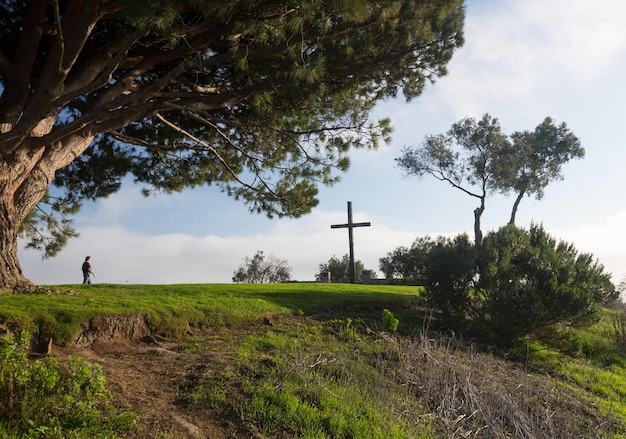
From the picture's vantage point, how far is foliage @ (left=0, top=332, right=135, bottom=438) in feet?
13.1

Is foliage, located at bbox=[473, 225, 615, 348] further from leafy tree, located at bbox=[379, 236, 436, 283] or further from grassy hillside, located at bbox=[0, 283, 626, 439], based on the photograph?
leafy tree, located at bbox=[379, 236, 436, 283]

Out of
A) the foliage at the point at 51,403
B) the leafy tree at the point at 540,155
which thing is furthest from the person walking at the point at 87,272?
the leafy tree at the point at 540,155

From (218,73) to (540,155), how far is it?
2387cm

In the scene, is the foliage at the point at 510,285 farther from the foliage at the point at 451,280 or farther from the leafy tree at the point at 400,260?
the leafy tree at the point at 400,260

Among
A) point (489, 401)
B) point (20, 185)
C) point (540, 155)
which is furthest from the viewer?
point (540, 155)

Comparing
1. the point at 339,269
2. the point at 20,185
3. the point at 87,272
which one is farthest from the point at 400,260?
the point at 20,185

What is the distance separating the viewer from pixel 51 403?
426 centimetres

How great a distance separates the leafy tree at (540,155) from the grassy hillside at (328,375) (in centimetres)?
2000

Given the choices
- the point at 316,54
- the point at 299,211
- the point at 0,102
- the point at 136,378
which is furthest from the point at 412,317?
the point at 0,102

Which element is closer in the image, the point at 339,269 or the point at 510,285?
the point at 510,285

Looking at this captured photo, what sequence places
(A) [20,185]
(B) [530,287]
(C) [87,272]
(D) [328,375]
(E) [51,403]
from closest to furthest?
(E) [51,403] → (D) [328,375] → (A) [20,185] → (B) [530,287] → (C) [87,272]

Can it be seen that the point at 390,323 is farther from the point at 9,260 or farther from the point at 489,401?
the point at 9,260

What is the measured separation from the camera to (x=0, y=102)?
950cm

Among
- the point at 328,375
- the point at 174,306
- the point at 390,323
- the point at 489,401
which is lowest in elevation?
the point at 489,401
